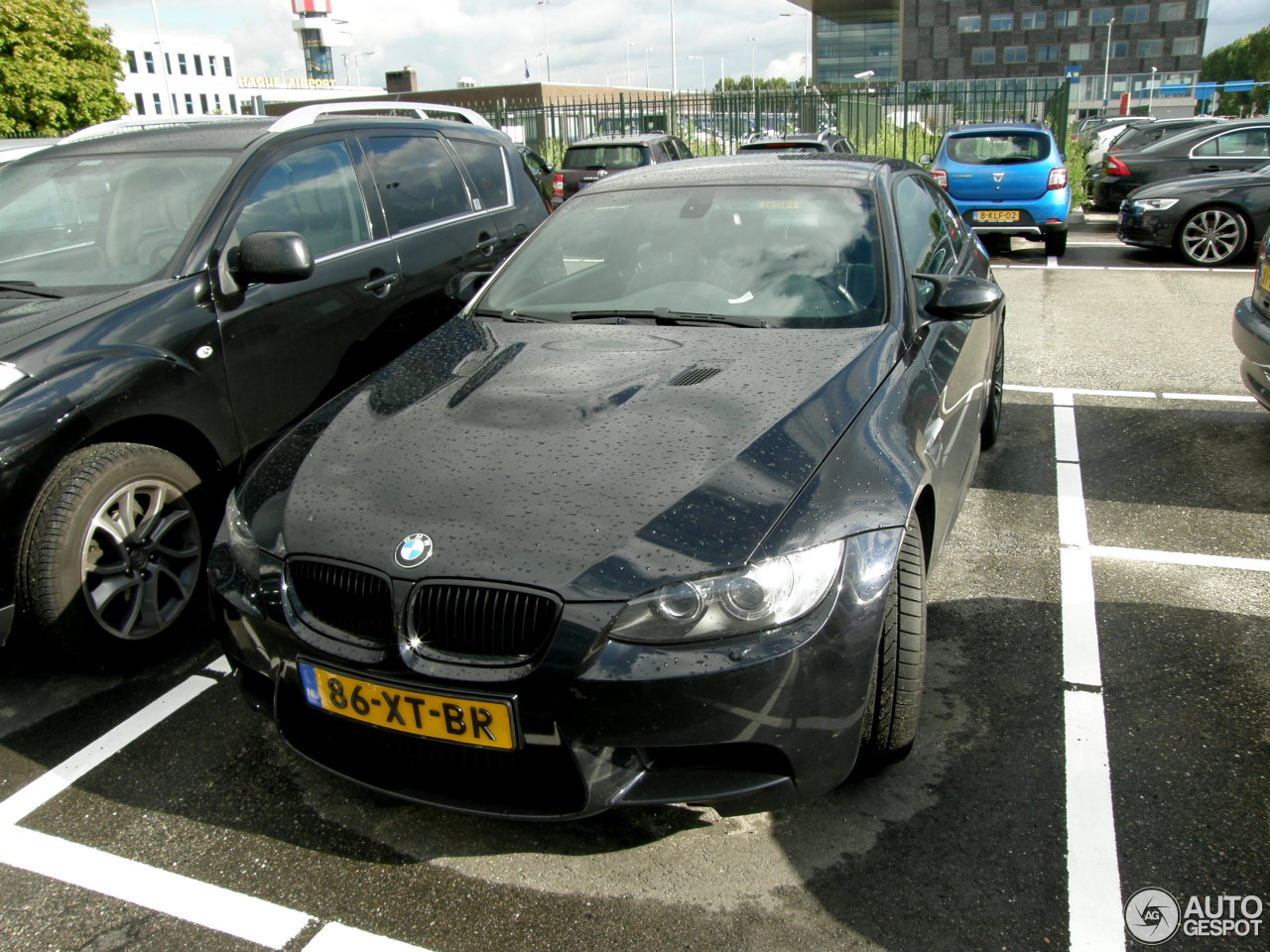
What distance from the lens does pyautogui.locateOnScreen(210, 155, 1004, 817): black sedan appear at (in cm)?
208

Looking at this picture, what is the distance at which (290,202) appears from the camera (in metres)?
4.22

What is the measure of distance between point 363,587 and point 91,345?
5.49ft

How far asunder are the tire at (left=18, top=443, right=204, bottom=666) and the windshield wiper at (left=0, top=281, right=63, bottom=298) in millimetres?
766

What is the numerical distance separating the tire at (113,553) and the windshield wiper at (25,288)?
0.77m

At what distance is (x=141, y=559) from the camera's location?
3.40 metres

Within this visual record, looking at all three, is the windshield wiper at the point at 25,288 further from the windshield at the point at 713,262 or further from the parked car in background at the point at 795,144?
the parked car in background at the point at 795,144

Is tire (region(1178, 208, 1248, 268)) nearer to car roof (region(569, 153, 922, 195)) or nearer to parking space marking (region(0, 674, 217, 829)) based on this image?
car roof (region(569, 153, 922, 195))

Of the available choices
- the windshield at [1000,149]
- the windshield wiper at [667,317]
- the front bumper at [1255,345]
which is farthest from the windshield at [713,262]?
the windshield at [1000,149]

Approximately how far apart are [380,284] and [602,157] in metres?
11.0

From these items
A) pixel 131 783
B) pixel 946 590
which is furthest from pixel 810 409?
pixel 131 783

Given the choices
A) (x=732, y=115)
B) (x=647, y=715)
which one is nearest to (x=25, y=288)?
(x=647, y=715)

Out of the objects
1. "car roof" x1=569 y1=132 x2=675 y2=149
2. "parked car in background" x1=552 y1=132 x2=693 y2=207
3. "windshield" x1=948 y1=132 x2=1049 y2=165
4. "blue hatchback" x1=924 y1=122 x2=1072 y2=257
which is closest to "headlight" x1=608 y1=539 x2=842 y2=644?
"blue hatchback" x1=924 y1=122 x2=1072 y2=257

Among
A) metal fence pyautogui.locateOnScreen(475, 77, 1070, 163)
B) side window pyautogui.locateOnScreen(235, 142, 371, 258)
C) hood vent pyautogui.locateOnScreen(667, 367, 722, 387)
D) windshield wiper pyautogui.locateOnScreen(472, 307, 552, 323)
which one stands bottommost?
hood vent pyautogui.locateOnScreen(667, 367, 722, 387)

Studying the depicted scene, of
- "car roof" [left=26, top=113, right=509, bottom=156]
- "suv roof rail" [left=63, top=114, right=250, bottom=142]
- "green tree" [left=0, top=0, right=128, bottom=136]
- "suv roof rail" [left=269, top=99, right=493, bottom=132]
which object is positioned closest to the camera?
"car roof" [left=26, top=113, right=509, bottom=156]
